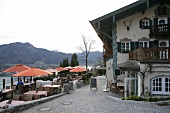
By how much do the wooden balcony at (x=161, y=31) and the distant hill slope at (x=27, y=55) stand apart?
145m

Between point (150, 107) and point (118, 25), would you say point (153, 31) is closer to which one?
point (118, 25)

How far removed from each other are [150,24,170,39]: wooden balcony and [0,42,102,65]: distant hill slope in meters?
145

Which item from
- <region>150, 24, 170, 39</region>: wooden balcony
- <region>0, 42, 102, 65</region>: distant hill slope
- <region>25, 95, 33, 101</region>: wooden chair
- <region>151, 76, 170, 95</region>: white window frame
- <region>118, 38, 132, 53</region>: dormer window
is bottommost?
<region>25, 95, 33, 101</region>: wooden chair

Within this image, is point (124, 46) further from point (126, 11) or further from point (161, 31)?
point (161, 31)

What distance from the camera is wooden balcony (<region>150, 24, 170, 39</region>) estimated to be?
16.7 m

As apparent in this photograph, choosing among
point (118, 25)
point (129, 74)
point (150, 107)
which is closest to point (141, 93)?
point (150, 107)

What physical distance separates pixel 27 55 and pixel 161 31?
17180 cm

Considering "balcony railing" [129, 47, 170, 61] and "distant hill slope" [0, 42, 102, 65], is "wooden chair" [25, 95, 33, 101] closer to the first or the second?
"balcony railing" [129, 47, 170, 61]

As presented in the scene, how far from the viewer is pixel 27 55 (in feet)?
581

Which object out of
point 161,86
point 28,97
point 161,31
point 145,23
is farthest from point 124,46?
point 28,97

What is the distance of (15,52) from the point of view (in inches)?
7092

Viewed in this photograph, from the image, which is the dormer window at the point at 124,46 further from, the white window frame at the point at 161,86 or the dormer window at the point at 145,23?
the white window frame at the point at 161,86

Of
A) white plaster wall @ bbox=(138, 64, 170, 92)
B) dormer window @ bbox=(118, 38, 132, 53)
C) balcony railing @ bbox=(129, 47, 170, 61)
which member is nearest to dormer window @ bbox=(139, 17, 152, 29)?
dormer window @ bbox=(118, 38, 132, 53)

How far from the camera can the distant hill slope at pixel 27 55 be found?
168 m
